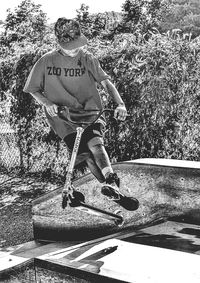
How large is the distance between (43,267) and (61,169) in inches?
174

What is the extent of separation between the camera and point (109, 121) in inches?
308

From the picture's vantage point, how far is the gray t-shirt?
452 centimetres

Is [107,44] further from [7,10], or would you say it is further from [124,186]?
[7,10]

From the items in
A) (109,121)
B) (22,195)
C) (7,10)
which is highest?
(7,10)

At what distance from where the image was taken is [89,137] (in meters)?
4.65

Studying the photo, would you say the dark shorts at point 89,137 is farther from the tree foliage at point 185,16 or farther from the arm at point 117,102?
the tree foliage at point 185,16

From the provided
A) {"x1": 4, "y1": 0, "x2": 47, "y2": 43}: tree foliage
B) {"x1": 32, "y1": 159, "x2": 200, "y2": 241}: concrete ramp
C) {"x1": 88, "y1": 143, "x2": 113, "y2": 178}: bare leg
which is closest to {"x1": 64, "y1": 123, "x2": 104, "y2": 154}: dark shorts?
{"x1": 88, "y1": 143, "x2": 113, "y2": 178}: bare leg

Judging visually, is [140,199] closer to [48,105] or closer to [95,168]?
[95,168]

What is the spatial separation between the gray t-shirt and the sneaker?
58 centimetres

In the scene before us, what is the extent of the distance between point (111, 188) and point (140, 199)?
1.34 meters

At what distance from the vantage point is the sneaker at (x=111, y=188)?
4543 mm

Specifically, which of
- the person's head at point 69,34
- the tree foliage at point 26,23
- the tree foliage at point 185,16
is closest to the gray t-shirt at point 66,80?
the person's head at point 69,34

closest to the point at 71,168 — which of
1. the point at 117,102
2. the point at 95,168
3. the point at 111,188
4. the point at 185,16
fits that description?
the point at 95,168

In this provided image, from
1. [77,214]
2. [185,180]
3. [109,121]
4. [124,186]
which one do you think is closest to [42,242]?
[77,214]
